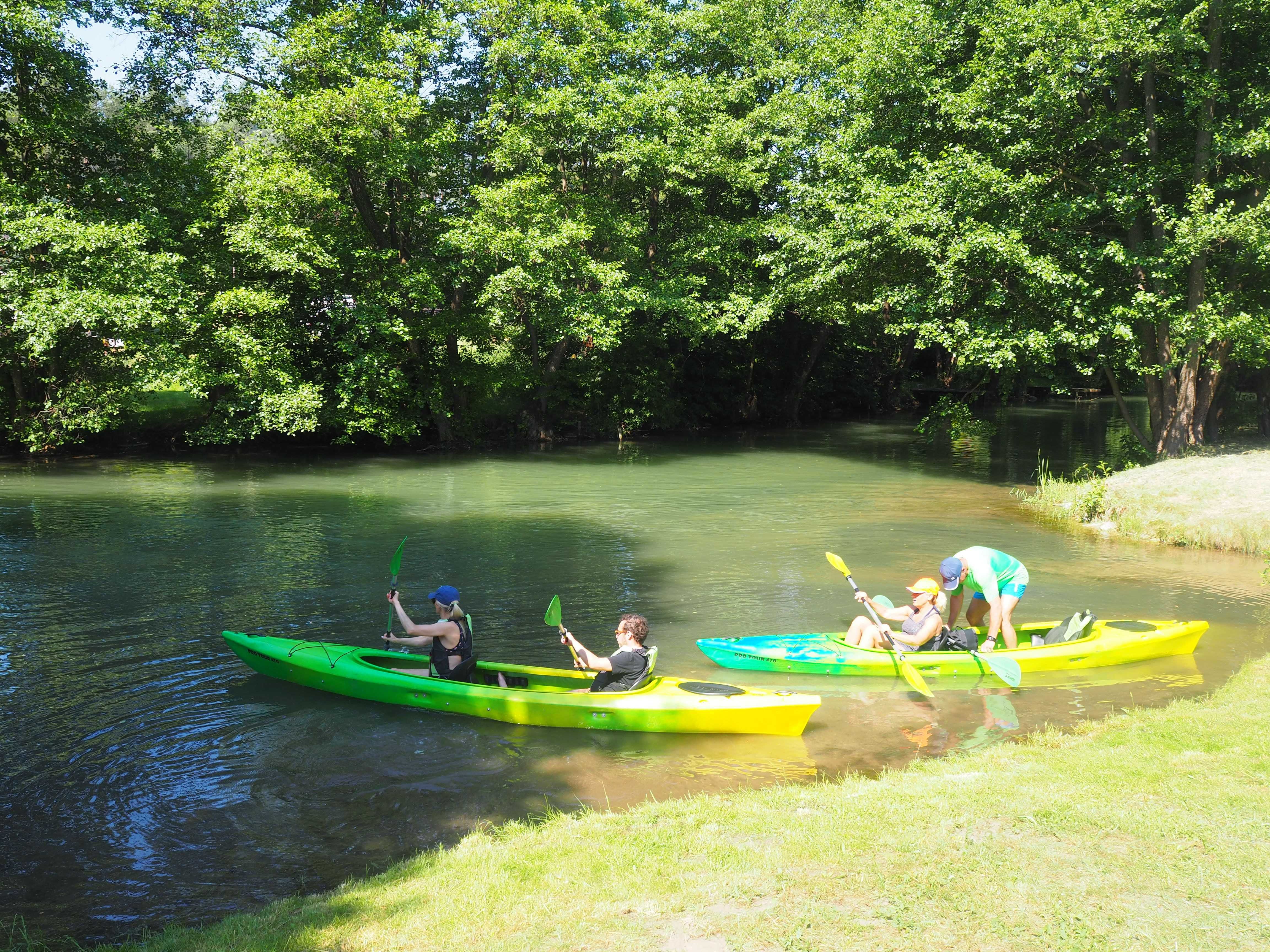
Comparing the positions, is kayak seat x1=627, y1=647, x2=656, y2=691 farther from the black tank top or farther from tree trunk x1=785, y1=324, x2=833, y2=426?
tree trunk x1=785, y1=324, x2=833, y2=426

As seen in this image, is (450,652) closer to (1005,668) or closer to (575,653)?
(575,653)

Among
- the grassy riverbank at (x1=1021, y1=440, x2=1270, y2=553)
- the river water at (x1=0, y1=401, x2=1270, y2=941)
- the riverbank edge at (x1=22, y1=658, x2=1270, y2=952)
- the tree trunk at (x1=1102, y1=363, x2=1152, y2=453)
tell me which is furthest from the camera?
the tree trunk at (x1=1102, y1=363, x2=1152, y2=453)

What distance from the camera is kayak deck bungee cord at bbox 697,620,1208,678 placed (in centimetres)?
A: 810

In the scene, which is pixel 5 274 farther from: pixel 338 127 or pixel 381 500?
pixel 381 500

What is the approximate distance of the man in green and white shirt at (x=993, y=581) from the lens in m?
8.36

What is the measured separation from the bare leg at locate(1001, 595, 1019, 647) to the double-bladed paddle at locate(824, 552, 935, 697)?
1.02 metres

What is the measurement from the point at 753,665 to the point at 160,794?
4876 mm

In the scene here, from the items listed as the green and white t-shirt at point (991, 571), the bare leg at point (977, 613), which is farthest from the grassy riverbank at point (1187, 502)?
the green and white t-shirt at point (991, 571)

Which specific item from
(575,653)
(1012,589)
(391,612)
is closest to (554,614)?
(575,653)

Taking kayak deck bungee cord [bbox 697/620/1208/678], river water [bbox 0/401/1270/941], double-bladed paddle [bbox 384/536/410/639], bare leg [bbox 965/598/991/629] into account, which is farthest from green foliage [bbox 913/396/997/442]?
double-bladed paddle [bbox 384/536/410/639]

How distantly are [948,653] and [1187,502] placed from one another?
8.14 metres

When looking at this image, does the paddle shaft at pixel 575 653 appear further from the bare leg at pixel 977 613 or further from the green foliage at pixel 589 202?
the green foliage at pixel 589 202

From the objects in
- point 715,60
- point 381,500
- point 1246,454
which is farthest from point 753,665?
point 715,60

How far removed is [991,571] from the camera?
8.54 meters
